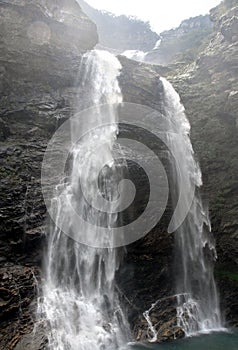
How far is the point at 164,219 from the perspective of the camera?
1597cm

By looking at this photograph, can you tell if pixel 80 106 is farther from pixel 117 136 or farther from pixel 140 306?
pixel 140 306

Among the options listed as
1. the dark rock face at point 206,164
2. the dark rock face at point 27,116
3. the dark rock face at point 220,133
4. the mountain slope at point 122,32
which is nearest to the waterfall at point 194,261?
the dark rock face at point 206,164

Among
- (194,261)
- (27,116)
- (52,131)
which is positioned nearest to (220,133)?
(194,261)

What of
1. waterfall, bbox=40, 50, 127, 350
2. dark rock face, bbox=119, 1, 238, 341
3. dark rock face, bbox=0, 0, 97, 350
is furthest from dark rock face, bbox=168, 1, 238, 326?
dark rock face, bbox=0, 0, 97, 350

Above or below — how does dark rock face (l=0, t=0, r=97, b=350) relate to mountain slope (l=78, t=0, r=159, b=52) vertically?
below

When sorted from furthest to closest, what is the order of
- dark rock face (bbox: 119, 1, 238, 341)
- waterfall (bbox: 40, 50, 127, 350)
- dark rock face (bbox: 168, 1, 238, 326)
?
dark rock face (bbox: 168, 1, 238, 326) < dark rock face (bbox: 119, 1, 238, 341) < waterfall (bbox: 40, 50, 127, 350)

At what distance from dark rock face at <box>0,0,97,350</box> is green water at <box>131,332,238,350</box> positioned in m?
4.16

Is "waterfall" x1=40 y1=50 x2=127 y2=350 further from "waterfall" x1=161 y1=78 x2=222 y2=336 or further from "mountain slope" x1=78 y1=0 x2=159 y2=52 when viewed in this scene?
"mountain slope" x1=78 y1=0 x2=159 y2=52

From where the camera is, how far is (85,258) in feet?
46.4

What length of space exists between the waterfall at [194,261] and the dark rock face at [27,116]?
603 cm

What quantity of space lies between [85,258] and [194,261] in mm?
5206

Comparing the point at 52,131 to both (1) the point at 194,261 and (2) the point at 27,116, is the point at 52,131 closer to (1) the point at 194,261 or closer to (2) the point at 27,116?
(2) the point at 27,116

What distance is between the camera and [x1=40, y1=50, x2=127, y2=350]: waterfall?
1223 centimetres

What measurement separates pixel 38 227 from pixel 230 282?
8.96 meters
